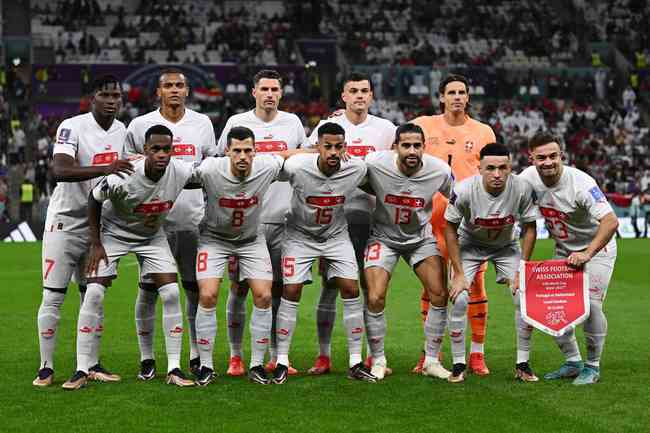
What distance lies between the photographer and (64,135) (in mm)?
8617

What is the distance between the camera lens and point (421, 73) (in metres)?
37.3

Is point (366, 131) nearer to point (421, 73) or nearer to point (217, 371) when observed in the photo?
point (217, 371)

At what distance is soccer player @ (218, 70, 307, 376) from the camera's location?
9352 millimetres

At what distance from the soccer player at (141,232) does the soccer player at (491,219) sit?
226 cm

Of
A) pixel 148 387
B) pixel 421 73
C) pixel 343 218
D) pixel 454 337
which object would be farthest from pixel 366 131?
pixel 421 73

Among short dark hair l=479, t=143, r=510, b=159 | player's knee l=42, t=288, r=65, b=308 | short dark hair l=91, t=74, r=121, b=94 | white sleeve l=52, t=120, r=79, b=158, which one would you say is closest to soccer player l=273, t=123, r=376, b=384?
short dark hair l=479, t=143, r=510, b=159

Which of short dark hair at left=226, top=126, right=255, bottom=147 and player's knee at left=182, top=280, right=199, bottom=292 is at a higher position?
short dark hair at left=226, top=126, right=255, bottom=147

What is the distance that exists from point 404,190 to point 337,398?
1944 mm

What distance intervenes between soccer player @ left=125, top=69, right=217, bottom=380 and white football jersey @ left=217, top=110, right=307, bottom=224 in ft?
0.97

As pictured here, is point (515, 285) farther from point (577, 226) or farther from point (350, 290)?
point (350, 290)

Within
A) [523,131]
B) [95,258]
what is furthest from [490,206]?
[523,131]

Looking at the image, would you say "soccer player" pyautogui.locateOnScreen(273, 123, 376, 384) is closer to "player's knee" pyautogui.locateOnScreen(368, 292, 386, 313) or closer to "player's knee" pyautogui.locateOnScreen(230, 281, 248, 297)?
"player's knee" pyautogui.locateOnScreen(368, 292, 386, 313)

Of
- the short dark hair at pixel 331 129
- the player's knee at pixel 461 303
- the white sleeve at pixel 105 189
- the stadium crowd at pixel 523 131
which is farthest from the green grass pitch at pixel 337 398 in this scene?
the stadium crowd at pixel 523 131

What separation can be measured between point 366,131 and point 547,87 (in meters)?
30.8
